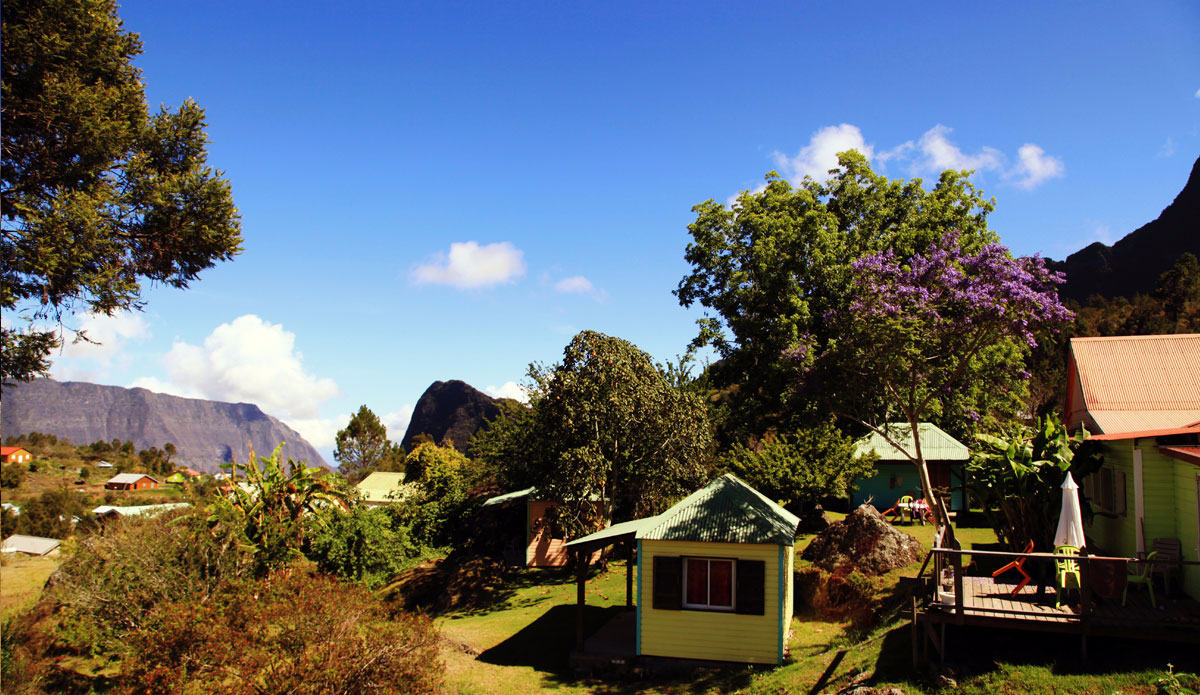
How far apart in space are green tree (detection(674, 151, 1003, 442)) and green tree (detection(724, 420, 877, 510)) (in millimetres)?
1058

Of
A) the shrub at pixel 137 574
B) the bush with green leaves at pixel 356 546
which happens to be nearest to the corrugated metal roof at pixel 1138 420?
the bush with green leaves at pixel 356 546

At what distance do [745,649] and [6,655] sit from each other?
18794 millimetres

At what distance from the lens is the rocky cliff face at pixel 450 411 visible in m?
151

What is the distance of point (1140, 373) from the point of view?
2072 cm

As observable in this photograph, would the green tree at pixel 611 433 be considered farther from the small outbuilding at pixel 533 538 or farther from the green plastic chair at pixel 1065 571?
the green plastic chair at pixel 1065 571

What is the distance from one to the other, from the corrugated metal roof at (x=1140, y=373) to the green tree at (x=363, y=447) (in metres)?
68.4

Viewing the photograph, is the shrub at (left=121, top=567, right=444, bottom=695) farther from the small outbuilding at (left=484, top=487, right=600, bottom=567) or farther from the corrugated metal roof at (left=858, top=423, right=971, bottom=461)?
the corrugated metal roof at (left=858, top=423, right=971, bottom=461)

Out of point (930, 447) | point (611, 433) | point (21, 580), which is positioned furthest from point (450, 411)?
point (611, 433)

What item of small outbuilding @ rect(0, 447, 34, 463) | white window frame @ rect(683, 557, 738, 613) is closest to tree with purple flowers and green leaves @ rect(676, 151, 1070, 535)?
white window frame @ rect(683, 557, 738, 613)

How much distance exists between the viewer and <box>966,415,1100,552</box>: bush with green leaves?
16047 mm

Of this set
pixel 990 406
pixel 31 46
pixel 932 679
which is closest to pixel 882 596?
pixel 932 679

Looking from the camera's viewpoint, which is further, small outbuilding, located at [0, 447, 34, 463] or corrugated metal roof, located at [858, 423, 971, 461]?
small outbuilding, located at [0, 447, 34, 463]

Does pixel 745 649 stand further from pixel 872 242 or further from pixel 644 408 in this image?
pixel 872 242

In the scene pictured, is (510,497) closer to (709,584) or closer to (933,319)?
(709,584)
